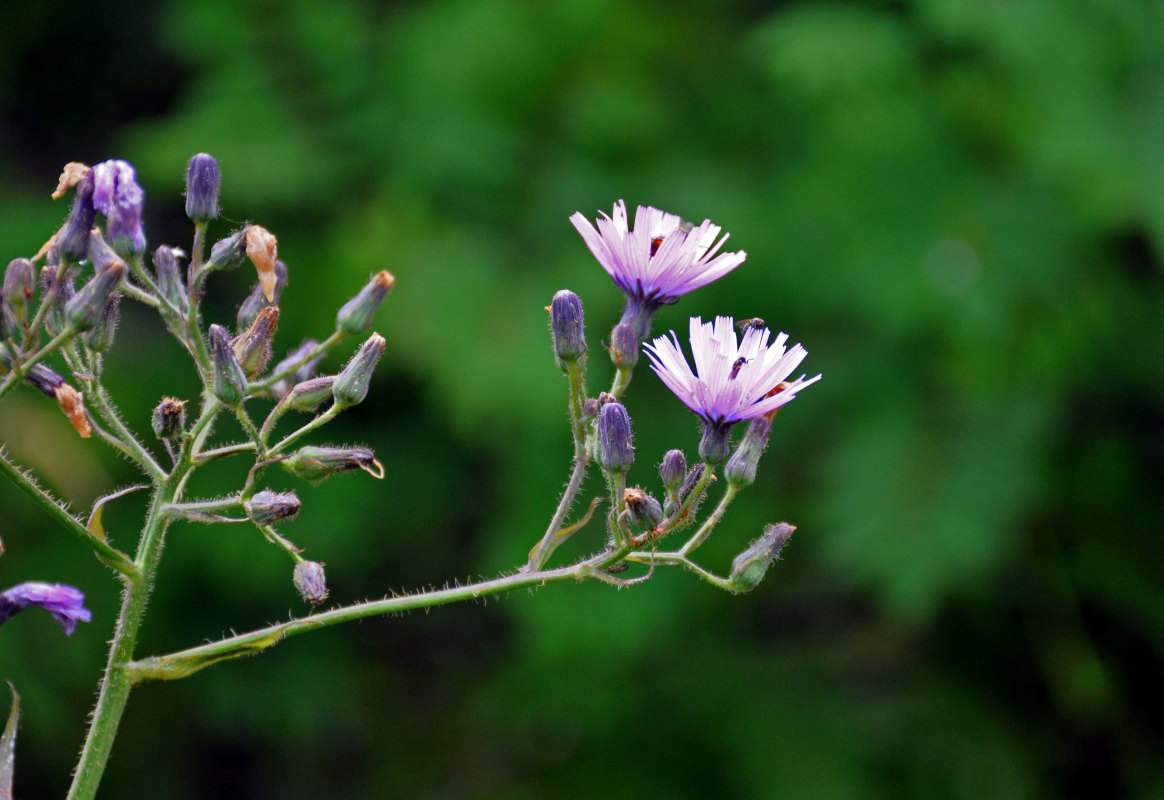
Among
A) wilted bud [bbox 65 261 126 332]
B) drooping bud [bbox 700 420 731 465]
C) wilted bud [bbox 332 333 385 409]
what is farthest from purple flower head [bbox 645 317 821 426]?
wilted bud [bbox 65 261 126 332]

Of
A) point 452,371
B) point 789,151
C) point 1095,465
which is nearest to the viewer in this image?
point 452,371

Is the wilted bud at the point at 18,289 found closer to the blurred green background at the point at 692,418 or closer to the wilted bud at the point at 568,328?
the wilted bud at the point at 568,328

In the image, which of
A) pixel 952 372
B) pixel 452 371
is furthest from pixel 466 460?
pixel 952 372

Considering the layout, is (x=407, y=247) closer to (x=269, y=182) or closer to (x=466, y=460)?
(x=269, y=182)

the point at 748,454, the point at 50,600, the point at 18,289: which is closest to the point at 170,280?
the point at 18,289

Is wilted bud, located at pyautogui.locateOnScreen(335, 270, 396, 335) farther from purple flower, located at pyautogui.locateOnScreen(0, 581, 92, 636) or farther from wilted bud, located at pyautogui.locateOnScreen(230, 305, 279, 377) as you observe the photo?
purple flower, located at pyautogui.locateOnScreen(0, 581, 92, 636)

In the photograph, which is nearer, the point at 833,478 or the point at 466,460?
the point at 833,478
